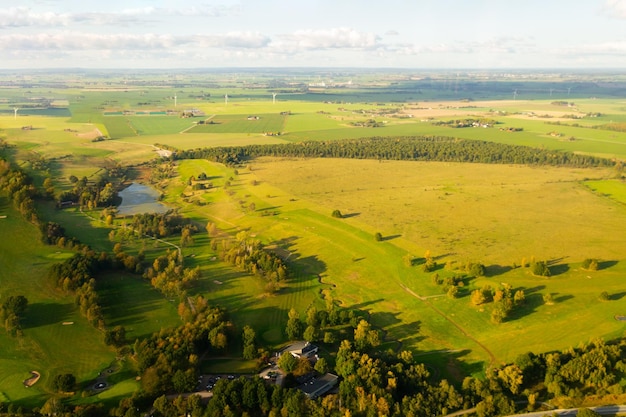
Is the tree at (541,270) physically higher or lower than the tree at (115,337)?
higher

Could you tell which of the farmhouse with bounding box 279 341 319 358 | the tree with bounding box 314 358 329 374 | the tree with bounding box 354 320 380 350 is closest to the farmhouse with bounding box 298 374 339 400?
the tree with bounding box 314 358 329 374

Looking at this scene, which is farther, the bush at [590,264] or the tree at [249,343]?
the bush at [590,264]

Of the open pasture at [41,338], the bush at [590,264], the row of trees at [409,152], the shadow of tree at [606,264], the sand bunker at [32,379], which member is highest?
the row of trees at [409,152]

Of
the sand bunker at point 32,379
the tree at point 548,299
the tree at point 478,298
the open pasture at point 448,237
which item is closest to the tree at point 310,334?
the open pasture at point 448,237

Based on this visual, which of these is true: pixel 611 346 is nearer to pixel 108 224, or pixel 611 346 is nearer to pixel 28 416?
pixel 28 416

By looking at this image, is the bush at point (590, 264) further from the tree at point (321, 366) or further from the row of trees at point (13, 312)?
the row of trees at point (13, 312)

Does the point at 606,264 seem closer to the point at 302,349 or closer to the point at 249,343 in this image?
the point at 302,349

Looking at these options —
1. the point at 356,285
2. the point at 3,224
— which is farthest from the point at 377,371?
the point at 3,224

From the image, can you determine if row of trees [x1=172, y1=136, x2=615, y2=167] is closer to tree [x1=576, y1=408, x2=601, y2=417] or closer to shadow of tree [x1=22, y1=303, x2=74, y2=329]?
shadow of tree [x1=22, y1=303, x2=74, y2=329]

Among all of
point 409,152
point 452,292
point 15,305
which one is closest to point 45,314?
point 15,305
